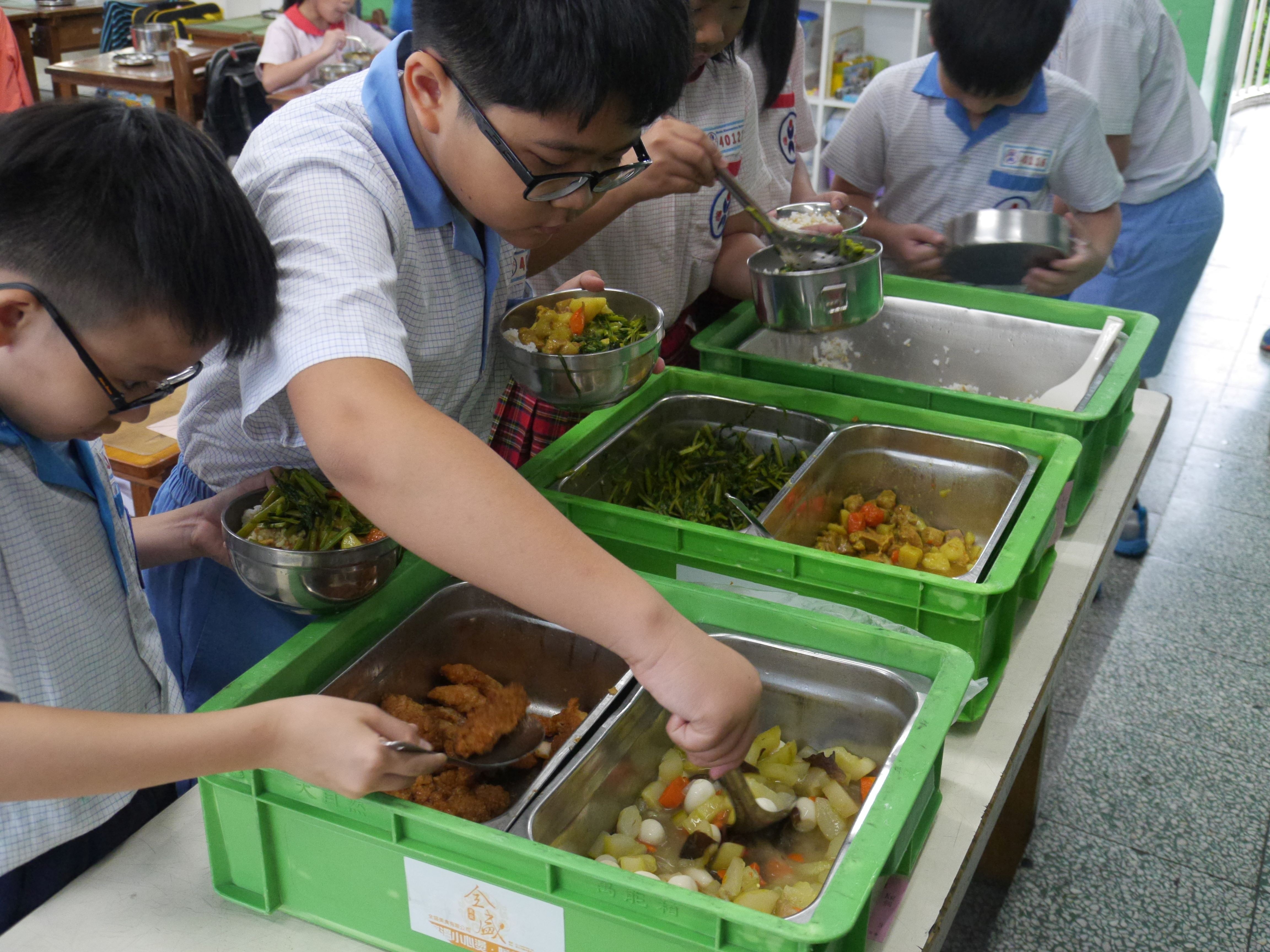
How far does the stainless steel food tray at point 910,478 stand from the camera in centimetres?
166

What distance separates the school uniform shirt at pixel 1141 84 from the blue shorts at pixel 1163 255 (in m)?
0.05

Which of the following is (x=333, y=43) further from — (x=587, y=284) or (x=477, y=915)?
(x=477, y=915)

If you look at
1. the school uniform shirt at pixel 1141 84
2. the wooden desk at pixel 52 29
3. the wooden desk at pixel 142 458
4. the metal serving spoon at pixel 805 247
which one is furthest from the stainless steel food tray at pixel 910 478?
the wooden desk at pixel 52 29

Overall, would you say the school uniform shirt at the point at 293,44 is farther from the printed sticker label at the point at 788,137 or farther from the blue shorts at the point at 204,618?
the blue shorts at the point at 204,618

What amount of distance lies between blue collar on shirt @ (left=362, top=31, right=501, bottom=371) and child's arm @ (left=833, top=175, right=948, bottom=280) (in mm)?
1303

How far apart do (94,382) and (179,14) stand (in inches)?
286

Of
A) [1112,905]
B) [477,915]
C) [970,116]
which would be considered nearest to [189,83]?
[970,116]


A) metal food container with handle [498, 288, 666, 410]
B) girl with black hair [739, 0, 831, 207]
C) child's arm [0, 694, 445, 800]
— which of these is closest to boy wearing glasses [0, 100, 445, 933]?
child's arm [0, 694, 445, 800]

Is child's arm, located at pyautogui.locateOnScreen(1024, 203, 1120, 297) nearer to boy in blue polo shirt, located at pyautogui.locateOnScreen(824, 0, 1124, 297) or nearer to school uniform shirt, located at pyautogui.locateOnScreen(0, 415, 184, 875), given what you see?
boy in blue polo shirt, located at pyautogui.locateOnScreen(824, 0, 1124, 297)

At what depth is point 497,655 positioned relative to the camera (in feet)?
4.50

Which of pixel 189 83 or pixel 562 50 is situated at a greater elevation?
pixel 562 50

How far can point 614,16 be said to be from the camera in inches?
38.5

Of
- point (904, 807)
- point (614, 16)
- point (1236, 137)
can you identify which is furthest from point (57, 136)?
point (1236, 137)

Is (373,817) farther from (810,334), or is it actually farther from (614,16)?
(810,334)
